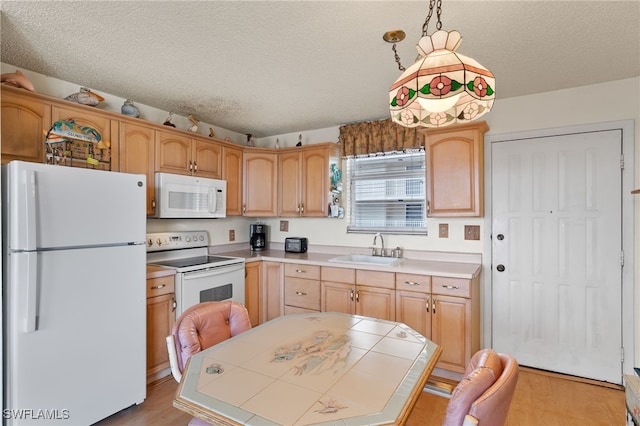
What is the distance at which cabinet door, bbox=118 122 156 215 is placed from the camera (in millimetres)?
2676

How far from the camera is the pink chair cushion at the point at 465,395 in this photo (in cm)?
97

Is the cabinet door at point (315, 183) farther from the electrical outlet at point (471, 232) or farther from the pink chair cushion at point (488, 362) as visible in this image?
the pink chair cushion at point (488, 362)

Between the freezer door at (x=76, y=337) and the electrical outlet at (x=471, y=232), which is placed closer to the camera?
the freezer door at (x=76, y=337)

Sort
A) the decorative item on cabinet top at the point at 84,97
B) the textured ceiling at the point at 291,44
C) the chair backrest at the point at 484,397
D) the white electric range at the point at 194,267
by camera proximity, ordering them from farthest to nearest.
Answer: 1. the white electric range at the point at 194,267
2. the decorative item on cabinet top at the point at 84,97
3. the textured ceiling at the point at 291,44
4. the chair backrest at the point at 484,397

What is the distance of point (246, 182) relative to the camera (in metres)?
3.82

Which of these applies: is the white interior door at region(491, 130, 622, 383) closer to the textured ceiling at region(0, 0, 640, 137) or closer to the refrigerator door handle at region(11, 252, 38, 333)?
the textured ceiling at region(0, 0, 640, 137)

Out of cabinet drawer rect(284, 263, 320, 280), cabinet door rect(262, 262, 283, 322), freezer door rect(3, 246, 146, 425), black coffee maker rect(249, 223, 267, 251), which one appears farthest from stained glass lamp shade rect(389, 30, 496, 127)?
black coffee maker rect(249, 223, 267, 251)

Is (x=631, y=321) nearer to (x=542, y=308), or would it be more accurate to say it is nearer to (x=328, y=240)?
(x=542, y=308)

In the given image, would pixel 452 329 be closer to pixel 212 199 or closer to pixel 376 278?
pixel 376 278

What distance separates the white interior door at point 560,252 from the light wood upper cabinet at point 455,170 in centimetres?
32

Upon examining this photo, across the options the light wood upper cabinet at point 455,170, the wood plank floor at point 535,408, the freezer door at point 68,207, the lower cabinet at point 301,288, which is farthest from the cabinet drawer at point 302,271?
the freezer door at point 68,207

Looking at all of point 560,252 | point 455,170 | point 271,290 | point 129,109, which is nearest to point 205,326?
point 271,290

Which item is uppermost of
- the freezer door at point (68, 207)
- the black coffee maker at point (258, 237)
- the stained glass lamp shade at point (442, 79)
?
the stained glass lamp shade at point (442, 79)

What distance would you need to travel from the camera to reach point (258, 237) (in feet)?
13.5
